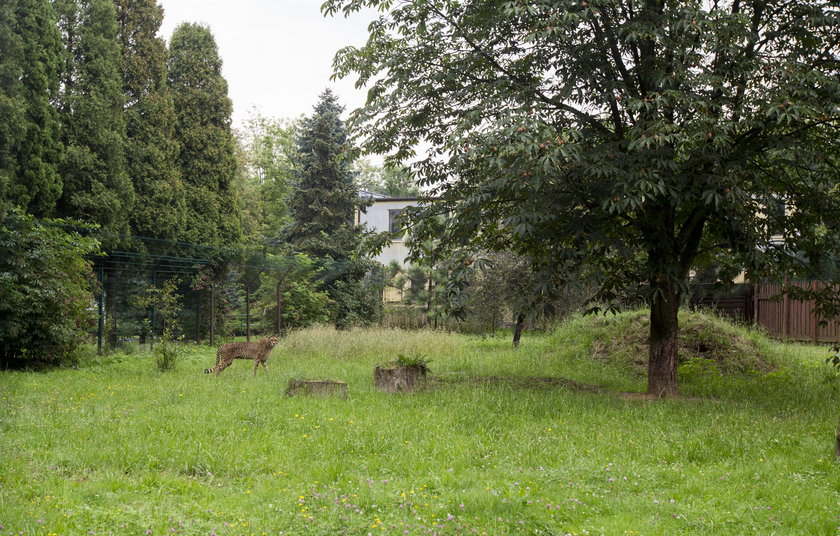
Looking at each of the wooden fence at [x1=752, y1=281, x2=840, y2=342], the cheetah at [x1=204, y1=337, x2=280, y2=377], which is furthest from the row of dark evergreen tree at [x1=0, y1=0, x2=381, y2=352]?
the wooden fence at [x1=752, y1=281, x2=840, y2=342]

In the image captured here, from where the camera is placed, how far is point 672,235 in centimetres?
955

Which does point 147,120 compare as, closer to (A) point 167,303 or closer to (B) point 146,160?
(B) point 146,160

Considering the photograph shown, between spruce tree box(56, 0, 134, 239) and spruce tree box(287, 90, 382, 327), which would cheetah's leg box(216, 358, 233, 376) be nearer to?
spruce tree box(56, 0, 134, 239)

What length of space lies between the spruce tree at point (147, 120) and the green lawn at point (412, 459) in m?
8.01

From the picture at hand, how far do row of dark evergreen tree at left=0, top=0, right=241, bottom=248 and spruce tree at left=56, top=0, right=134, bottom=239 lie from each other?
0.02 m

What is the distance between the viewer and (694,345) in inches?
558

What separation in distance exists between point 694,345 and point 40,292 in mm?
12258

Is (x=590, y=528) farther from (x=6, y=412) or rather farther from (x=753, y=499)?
(x=6, y=412)

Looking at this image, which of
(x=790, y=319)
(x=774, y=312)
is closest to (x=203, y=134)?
(x=774, y=312)

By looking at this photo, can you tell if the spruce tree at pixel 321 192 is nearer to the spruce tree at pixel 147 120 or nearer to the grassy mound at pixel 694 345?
the spruce tree at pixel 147 120

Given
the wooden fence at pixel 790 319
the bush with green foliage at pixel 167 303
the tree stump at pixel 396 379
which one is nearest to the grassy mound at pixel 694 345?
the tree stump at pixel 396 379

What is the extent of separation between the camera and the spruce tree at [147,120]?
1814cm

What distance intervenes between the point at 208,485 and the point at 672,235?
6.96m

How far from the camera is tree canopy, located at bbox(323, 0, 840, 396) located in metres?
7.61
